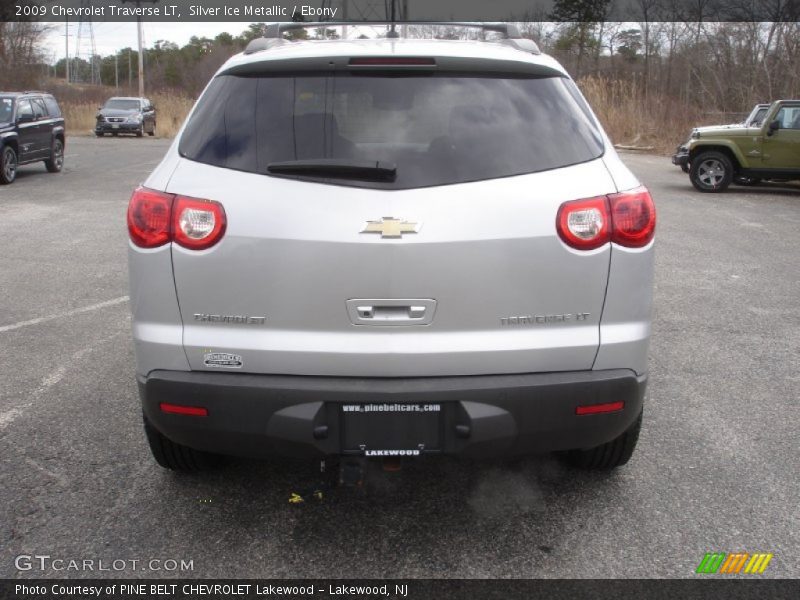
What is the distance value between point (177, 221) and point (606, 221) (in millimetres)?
1471

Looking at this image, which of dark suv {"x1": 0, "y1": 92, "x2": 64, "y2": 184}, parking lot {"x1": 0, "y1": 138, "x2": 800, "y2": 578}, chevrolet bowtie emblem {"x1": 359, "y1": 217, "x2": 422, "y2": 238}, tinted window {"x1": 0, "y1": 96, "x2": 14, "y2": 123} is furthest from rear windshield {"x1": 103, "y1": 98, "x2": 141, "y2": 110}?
chevrolet bowtie emblem {"x1": 359, "y1": 217, "x2": 422, "y2": 238}

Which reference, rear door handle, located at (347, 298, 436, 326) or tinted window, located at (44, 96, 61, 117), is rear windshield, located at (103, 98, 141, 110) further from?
rear door handle, located at (347, 298, 436, 326)

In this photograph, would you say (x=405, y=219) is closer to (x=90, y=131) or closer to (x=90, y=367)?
(x=90, y=367)

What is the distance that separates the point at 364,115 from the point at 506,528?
65.5 inches

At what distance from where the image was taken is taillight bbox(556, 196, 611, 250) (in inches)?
108

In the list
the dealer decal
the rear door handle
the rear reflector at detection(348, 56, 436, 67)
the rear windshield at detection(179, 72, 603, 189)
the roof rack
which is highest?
the roof rack

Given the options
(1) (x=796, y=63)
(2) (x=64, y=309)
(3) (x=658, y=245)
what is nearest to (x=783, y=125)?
(3) (x=658, y=245)

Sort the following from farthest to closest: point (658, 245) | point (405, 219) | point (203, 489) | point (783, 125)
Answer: point (783, 125) < point (658, 245) < point (203, 489) < point (405, 219)

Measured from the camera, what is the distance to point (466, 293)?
106 inches

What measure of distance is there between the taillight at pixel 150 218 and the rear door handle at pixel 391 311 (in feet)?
2.31

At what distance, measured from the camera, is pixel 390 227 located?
2.64 metres

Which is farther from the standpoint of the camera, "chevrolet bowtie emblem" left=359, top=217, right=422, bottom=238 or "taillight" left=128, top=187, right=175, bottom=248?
"taillight" left=128, top=187, right=175, bottom=248

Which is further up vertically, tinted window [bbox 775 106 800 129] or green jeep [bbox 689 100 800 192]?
tinted window [bbox 775 106 800 129]

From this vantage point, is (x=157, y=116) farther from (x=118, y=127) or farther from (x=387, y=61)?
(x=387, y=61)
